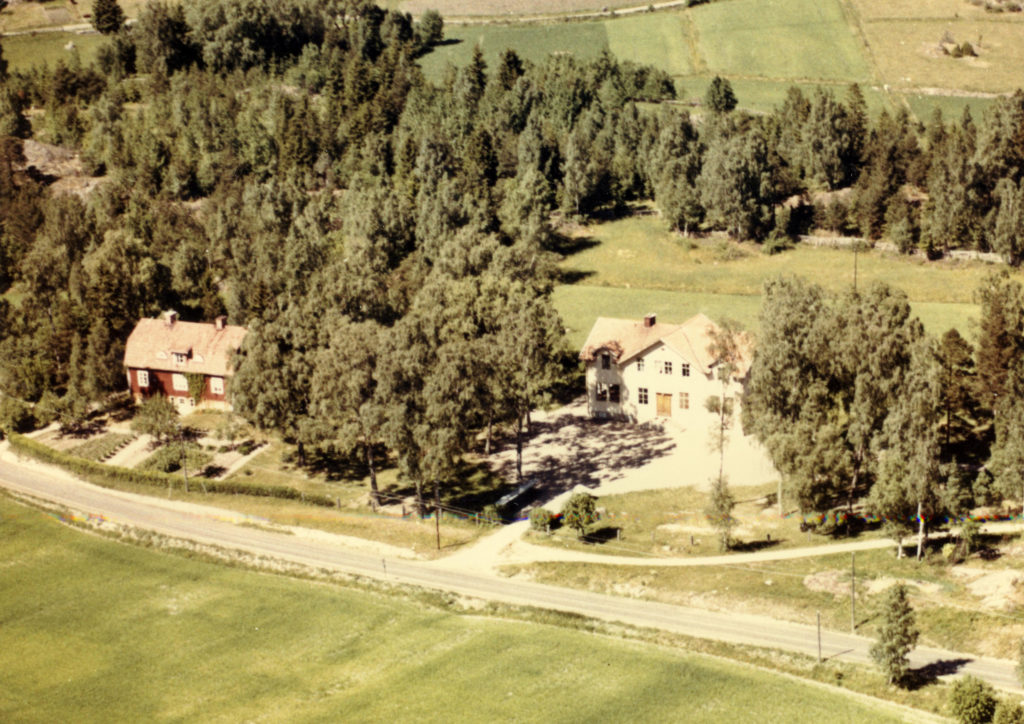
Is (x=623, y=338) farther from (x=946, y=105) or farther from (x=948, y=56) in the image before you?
(x=948, y=56)

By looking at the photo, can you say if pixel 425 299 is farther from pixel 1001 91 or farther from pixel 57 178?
pixel 1001 91

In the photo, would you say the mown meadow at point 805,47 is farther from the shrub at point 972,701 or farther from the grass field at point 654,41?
the shrub at point 972,701

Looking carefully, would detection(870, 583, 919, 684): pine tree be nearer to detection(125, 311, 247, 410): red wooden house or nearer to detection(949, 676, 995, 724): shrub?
detection(949, 676, 995, 724): shrub

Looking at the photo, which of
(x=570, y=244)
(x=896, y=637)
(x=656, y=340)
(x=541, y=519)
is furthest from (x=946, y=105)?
(x=896, y=637)

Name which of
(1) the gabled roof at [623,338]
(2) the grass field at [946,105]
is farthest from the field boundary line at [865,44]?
(1) the gabled roof at [623,338]

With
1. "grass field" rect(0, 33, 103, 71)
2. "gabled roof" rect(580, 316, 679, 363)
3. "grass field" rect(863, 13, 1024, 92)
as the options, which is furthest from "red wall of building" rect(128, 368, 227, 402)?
"grass field" rect(0, 33, 103, 71)

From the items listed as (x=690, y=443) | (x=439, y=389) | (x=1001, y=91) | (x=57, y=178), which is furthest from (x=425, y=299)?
(x=1001, y=91)

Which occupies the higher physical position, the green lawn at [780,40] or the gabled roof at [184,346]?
the green lawn at [780,40]
